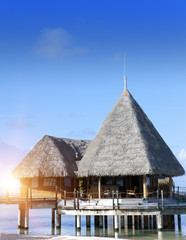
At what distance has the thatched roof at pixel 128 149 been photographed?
90.7ft

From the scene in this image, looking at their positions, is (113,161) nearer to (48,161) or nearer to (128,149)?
(128,149)

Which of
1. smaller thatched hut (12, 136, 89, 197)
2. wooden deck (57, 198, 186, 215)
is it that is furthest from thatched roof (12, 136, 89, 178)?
wooden deck (57, 198, 186, 215)

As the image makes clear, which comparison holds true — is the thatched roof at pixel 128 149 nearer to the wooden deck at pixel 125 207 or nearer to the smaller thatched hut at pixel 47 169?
the wooden deck at pixel 125 207

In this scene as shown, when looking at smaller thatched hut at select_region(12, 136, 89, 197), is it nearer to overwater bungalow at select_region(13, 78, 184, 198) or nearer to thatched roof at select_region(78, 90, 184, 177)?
overwater bungalow at select_region(13, 78, 184, 198)

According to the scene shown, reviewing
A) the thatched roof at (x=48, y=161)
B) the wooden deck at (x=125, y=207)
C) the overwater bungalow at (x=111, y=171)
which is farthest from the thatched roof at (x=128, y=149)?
the thatched roof at (x=48, y=161)

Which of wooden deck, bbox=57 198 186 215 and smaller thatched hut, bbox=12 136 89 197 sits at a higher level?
smaller thatched hut, bbox=12 136 89 197

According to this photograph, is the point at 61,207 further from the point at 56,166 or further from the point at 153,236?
the point at 153,236

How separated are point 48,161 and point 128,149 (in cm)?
716

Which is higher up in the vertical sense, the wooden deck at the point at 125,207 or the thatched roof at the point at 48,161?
the thatched roof at the point at 48,161

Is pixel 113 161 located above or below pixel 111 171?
above

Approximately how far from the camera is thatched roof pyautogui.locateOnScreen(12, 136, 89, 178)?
104 ft

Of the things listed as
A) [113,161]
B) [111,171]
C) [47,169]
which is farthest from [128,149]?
[47,169]

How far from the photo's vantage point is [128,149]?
28.8m

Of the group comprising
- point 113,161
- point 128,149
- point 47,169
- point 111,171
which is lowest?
point 111,171
